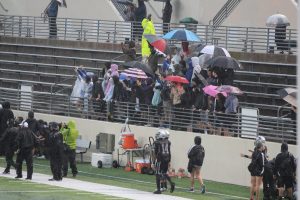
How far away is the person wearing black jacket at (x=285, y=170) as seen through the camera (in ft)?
86.6

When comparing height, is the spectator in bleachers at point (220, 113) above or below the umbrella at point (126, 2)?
below

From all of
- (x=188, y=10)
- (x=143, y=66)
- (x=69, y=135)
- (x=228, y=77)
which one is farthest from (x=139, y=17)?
(x=69, y=135)

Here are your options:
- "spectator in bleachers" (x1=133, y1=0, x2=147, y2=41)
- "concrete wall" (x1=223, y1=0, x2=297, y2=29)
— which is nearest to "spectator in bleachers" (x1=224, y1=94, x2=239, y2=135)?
"concrete wall" (x1=223, y1=0, x2=297, y2=29)

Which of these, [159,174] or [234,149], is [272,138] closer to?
[234,149]

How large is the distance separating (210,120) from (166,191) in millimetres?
3654

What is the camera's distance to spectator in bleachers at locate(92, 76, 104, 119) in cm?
3388

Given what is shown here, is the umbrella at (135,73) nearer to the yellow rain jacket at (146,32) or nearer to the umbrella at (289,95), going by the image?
the yellow rain jacket at (146,32)

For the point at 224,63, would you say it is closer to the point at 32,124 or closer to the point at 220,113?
the point at 220,113

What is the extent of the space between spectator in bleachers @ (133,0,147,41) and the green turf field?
6.69 m

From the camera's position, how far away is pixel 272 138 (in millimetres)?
28891

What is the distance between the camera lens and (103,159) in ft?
106

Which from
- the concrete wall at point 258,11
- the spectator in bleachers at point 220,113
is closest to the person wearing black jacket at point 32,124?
the spectator in bleachers at point 220,113

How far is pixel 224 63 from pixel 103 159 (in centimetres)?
454

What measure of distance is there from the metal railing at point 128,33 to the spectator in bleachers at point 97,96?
3404 mm
